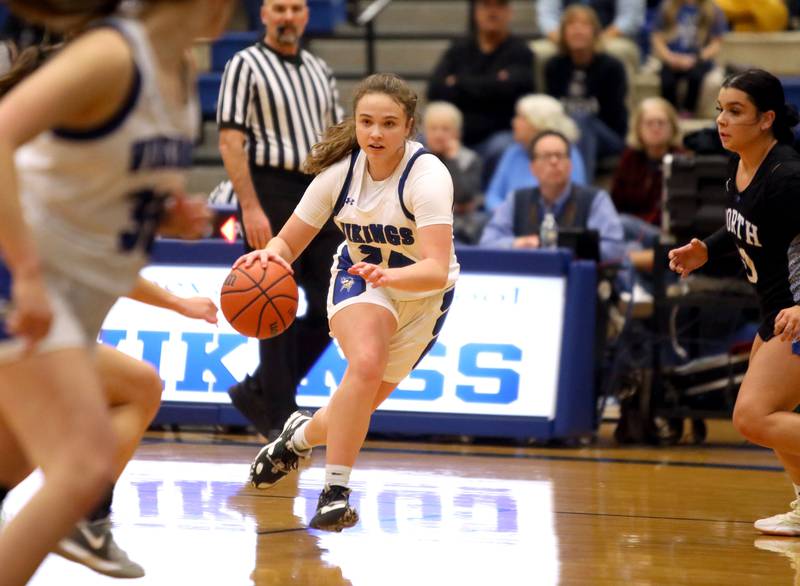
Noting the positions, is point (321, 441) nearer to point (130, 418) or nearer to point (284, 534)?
point (284, 534)

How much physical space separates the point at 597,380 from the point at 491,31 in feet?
13.4

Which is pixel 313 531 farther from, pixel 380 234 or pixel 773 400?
pixel 773 400

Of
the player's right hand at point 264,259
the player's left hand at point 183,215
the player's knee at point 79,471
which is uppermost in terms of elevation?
the player's left hand at point 183,215

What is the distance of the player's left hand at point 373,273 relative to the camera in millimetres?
4266

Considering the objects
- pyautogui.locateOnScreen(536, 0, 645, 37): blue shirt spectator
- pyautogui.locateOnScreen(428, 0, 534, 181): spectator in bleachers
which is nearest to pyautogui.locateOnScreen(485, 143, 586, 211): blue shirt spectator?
pyautogui.locateOnScreen(428, 0, 534, 181): spectator in bleachers

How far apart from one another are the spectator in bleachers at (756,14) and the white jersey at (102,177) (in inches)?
355

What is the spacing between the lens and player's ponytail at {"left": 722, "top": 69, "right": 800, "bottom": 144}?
4855 millimetres

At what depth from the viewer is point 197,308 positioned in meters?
3.77

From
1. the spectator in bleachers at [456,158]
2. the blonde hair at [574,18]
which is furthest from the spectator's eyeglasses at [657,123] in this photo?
the blonde hair at [574,18]

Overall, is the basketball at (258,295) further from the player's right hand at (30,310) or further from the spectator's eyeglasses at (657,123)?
the spectator's eyeglasses at (657,123)

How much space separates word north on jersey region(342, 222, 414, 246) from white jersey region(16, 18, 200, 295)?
1.86 meters

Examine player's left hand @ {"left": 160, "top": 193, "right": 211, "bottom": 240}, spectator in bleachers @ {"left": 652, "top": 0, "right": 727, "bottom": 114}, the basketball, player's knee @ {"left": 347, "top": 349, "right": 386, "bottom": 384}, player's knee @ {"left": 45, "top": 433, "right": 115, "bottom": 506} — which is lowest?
player's knee @ {"left": 347, "top": 349, "right": 386, "bottom": 384}

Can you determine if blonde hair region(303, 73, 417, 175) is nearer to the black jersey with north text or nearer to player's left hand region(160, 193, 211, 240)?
the black jersey with north text

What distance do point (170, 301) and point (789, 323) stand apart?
7.02 feet
